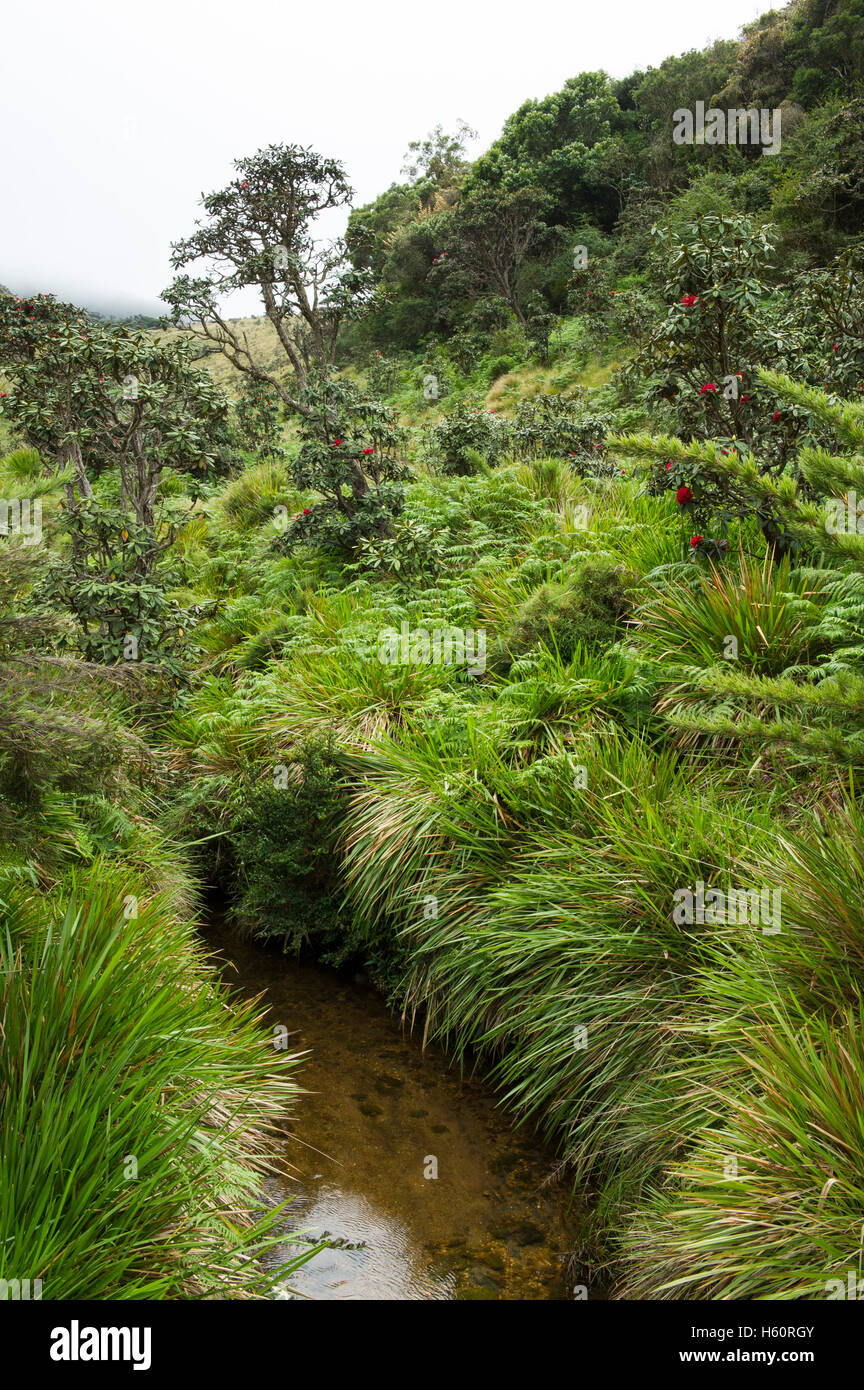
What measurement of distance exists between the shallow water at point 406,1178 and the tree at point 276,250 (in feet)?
26.9

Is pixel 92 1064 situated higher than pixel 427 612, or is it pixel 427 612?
pixel 427 612

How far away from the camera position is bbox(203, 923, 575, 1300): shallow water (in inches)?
129

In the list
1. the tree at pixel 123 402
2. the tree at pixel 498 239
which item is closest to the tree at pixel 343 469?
the tree at pixel 123 402

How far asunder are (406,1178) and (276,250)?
10.2m

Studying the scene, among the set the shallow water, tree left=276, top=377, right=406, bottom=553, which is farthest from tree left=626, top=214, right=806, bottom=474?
the shallow water

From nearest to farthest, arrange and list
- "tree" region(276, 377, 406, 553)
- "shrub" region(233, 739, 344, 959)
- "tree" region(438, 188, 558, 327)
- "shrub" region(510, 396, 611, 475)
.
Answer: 1. "shrub" region(233, 739, 344, 959)
2. "tree" region(276, 377, 406, 553)
3. "shrub" region(510, 396, 611, 475)
4. "tree" region(438, 188, 558, 327)

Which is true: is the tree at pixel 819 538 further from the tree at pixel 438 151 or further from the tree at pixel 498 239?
the tree at pixel 438 151

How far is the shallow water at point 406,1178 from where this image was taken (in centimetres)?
329

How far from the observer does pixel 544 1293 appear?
125 inches

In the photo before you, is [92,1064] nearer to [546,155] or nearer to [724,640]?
[724,640]

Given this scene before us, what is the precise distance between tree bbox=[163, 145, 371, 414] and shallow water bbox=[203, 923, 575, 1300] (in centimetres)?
821

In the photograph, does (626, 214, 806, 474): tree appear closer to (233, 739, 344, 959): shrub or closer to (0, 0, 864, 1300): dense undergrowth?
(0, 0, 864, 1300): dense undergrowth
